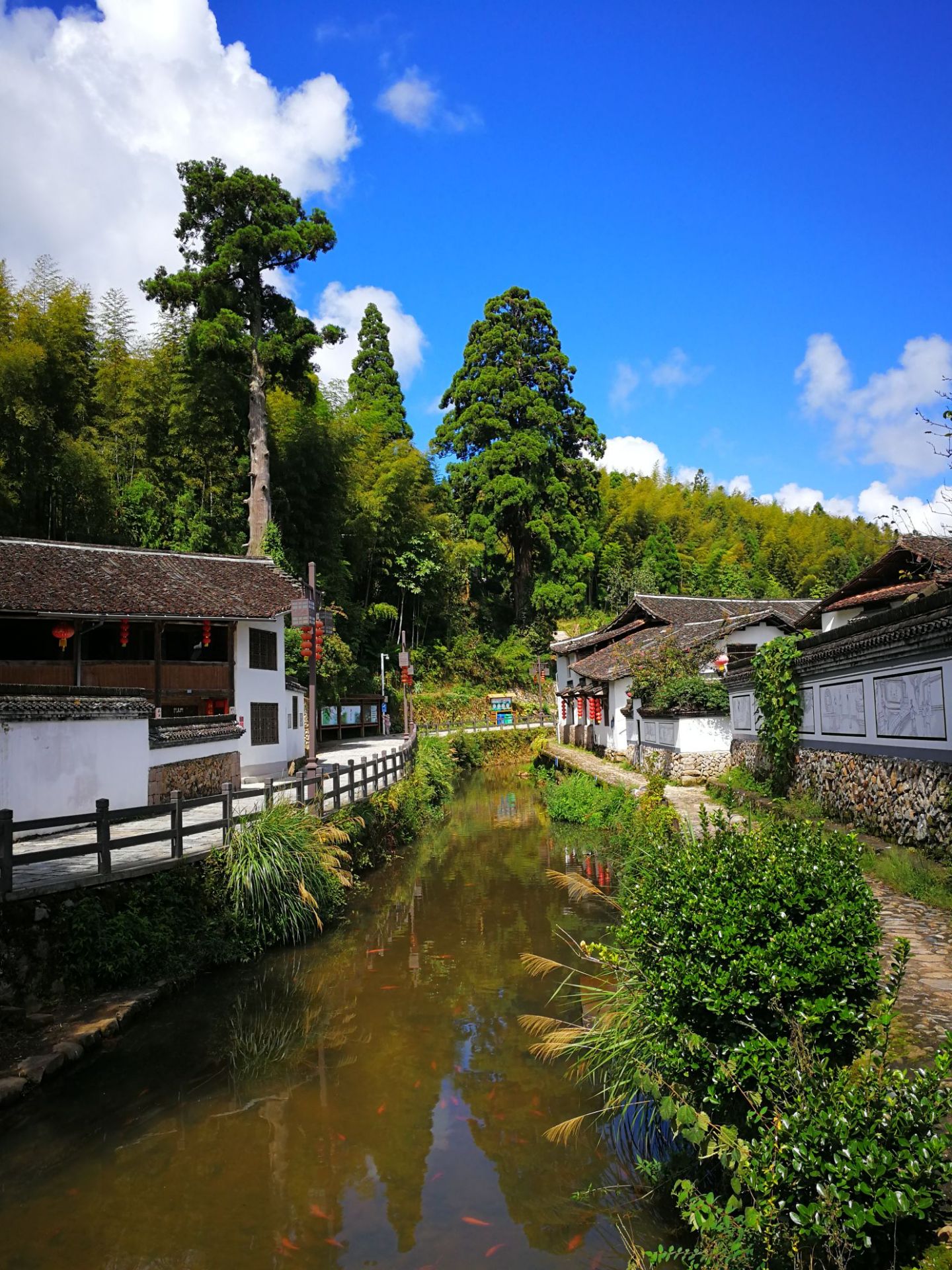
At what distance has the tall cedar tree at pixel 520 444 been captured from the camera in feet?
134

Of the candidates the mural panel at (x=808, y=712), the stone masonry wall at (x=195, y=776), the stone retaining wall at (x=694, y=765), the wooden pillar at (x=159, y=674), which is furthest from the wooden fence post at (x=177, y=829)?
the stone retaining wall at (x=694, y=765)

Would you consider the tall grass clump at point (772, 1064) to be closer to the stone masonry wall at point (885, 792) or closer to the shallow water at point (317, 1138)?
the shallow water at point (317, 1138)

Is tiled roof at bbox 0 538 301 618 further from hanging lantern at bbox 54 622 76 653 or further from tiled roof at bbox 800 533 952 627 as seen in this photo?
tiled roof at bbox 800 533 952 627

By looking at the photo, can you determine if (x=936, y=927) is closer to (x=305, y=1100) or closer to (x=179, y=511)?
(x=305, y=1100)

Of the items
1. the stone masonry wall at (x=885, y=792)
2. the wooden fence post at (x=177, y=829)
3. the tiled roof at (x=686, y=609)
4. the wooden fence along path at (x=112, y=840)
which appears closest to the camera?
the wooden fence along path at (x=112, y=840)

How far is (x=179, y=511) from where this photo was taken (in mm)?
25922

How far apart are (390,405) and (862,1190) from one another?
4153cm

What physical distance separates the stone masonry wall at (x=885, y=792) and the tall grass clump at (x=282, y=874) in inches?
275

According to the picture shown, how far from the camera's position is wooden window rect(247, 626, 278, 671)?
61.9 ft

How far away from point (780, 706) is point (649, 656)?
8606mm

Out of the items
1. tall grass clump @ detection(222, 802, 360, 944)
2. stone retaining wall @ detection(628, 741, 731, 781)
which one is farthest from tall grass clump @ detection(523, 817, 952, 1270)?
stone retaining wall @ detection(628, 741, 731, 781)

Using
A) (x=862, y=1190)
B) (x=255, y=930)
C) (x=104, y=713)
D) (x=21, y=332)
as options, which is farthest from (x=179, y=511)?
(x=862, y=1190)

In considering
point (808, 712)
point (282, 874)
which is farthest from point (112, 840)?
point (808, 712)

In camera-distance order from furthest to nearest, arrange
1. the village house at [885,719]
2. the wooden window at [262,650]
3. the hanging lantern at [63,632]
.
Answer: the wooden window at [262,650] < the hanging lantern at [63,632] < the village house at [885,719]
